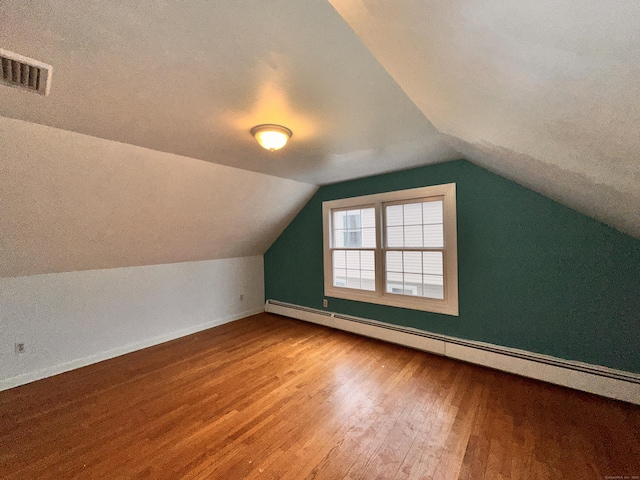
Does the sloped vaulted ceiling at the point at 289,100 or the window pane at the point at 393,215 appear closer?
the sloped vaulted ceiling at the point at 289,100

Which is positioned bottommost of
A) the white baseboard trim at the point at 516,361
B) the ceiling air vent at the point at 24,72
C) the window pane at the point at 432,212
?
the white baseboard trim at the point at 516,361

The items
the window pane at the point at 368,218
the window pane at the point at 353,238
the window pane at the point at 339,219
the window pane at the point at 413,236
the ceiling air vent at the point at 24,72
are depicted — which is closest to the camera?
the ceiling air vent at the point at 24,72

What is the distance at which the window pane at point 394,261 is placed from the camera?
3.69m

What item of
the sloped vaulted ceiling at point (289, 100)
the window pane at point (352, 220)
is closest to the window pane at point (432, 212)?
the sloped vaulted ceiling at point (289, 100)

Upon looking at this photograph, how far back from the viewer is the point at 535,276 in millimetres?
2654

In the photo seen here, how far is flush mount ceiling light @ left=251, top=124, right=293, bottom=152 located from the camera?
6.67 ft

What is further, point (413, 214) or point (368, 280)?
→ point (368, 280)

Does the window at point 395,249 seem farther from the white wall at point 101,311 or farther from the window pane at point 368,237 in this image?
the white wall at point 101,311

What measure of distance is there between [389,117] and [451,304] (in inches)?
93.3

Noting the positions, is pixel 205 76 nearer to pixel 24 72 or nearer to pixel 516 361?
pixel 24 72

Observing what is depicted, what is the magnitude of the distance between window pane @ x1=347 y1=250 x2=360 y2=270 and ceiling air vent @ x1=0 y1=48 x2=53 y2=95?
363cm

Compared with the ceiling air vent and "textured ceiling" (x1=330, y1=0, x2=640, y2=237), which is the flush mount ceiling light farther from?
the ceiling air vent

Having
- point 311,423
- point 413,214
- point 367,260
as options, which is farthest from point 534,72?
point 367,260

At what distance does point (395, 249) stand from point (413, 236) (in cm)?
31
